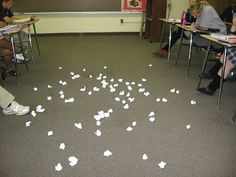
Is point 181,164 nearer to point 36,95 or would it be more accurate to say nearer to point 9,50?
point 36,95

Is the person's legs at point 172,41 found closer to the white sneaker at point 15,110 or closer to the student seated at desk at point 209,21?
the student seated at desk at point 209,21

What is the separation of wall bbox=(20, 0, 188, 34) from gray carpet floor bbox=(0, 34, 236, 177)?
3.20 meters

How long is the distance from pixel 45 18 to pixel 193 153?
6316 mm

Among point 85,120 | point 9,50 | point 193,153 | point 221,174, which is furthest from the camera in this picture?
point 9,50

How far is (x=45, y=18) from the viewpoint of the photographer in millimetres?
7344

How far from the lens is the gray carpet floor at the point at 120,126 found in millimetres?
2018

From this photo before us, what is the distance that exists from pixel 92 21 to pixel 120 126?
558cm

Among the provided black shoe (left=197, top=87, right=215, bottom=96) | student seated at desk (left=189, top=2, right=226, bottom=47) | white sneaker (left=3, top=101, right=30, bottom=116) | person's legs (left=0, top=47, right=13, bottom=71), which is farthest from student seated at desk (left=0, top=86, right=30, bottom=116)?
student seated at desk (left=189, top=2, right=226, bottom=47)

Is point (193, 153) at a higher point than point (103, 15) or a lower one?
lower

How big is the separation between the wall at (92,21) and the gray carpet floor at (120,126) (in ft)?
10.5

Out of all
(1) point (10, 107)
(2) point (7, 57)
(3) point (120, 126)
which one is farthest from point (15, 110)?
(2) point (7, 57)

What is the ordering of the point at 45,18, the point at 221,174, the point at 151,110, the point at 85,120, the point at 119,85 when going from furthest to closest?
the point at 45,18 → the point at 119,85 → the point at 151,110 → the point at 85,120 → the point at 221,174

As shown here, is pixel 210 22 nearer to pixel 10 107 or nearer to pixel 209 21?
pixel 209 21

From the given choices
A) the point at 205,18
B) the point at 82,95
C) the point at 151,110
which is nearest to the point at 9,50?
the point at 82,95
